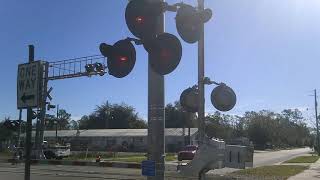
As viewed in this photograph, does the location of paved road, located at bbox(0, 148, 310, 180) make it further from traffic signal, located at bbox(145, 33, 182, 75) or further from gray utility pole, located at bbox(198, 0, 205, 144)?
traffic signal, located at bbox(145, 33, 182, 75)

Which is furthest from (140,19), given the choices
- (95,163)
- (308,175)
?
(95,163)

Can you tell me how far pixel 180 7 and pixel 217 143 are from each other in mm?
2318

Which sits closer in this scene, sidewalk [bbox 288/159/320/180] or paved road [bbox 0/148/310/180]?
paved road [bbox 0/148/310/180]

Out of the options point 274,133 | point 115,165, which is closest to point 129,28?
point 115,165

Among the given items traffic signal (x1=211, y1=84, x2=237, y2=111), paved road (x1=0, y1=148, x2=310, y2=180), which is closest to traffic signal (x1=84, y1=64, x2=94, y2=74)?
paved road (x1=0, y1=148, x2=310, y2=180)

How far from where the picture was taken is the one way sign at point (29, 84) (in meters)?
8.93

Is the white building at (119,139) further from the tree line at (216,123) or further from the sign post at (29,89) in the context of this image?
the sign post at (29,89)

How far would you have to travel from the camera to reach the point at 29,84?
909 centimetres

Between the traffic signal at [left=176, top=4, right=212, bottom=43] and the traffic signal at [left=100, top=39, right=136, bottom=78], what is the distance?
0.77 m

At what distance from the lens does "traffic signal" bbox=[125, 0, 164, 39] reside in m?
6.40

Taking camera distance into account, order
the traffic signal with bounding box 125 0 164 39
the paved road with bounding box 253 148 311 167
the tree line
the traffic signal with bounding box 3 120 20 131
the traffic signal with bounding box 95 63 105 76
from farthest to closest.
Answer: the tree line
the paved road with bounding box 253 148 311 167
the traffic signal with bounding box 95 63 105 76
the traffic signal with bounding box 3 120 20 131
the traffic signal with bounding box 125 0 164 39

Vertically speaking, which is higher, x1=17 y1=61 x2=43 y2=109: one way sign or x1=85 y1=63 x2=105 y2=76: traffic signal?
x1=85 y1=63 x2=105 y2=76: traffic signal

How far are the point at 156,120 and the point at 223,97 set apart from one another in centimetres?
219

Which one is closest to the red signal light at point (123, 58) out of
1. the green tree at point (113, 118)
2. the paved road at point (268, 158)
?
the paved road at point (268, 158)
